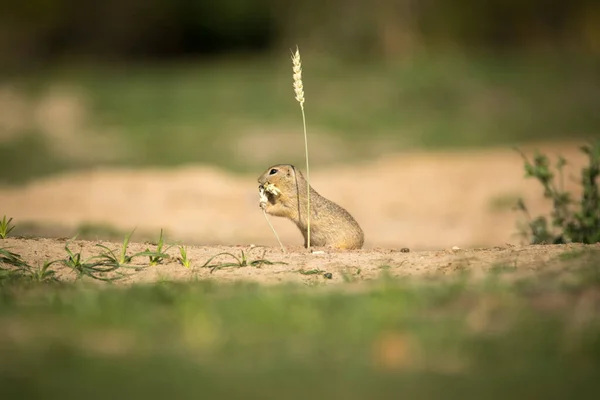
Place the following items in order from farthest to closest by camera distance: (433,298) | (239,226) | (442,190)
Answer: (442,190) → (239,226) → (433,298)

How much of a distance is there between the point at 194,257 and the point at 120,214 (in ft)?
20.1

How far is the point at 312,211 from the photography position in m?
8.35

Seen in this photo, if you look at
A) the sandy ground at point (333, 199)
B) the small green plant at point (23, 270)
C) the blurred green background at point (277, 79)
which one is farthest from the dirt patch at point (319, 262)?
the blurred green background at point (277, 79)

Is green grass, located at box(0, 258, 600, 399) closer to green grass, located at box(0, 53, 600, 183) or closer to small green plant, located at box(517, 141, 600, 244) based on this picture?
small green plant, located at box(517, 141, 600, 244)

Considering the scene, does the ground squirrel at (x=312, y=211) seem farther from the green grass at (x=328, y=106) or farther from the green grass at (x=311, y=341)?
the green grass at (x=328, y=106)

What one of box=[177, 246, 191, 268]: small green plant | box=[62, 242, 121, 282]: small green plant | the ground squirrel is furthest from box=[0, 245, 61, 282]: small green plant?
the ground squirrel

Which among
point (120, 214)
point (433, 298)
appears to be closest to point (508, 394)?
point (433, 298)

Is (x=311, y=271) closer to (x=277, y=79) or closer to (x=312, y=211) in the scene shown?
(x=312, y=211)

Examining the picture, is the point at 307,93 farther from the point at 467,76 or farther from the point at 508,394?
the point at 508,394

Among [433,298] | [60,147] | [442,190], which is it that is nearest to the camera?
[433,298]

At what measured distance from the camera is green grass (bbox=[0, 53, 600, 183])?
824 inches

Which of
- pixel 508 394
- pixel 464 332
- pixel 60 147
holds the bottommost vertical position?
pixel 508 394

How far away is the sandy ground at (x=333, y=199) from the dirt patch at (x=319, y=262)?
3.56 meters

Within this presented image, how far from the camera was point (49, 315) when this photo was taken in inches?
213
